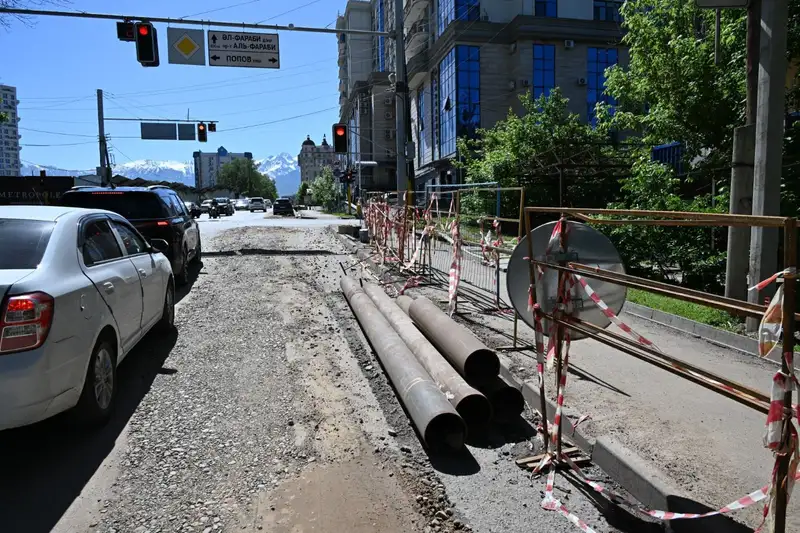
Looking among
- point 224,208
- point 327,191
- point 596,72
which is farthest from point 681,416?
point 327,191

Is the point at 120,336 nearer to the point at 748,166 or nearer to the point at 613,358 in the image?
the point at 613,358

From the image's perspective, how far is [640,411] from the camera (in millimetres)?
4832

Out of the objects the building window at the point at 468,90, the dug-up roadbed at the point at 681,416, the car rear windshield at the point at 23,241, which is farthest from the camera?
the building window at the point at 468,90

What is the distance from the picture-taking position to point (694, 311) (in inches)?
326

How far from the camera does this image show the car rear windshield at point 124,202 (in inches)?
368

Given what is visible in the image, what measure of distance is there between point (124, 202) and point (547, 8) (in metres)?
42.6

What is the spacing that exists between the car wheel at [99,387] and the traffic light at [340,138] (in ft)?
54.6

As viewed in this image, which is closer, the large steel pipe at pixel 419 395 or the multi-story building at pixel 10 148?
the large steel pipe at pixel 419 395

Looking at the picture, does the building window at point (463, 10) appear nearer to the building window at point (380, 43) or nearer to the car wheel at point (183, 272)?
the car wheel at point (183, 272)

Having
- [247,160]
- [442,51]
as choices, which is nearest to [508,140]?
[442,51]

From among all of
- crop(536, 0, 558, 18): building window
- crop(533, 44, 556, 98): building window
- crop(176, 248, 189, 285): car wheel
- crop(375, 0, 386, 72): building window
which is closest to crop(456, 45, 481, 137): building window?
crop(533, 44, 556, 98): building window

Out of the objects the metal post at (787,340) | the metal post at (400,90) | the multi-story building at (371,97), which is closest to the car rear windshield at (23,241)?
the metal post at (787,340)

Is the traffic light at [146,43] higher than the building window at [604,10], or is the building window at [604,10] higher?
the building window at [604,10]

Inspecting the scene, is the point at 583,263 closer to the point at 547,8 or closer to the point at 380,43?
the point at 547,8
